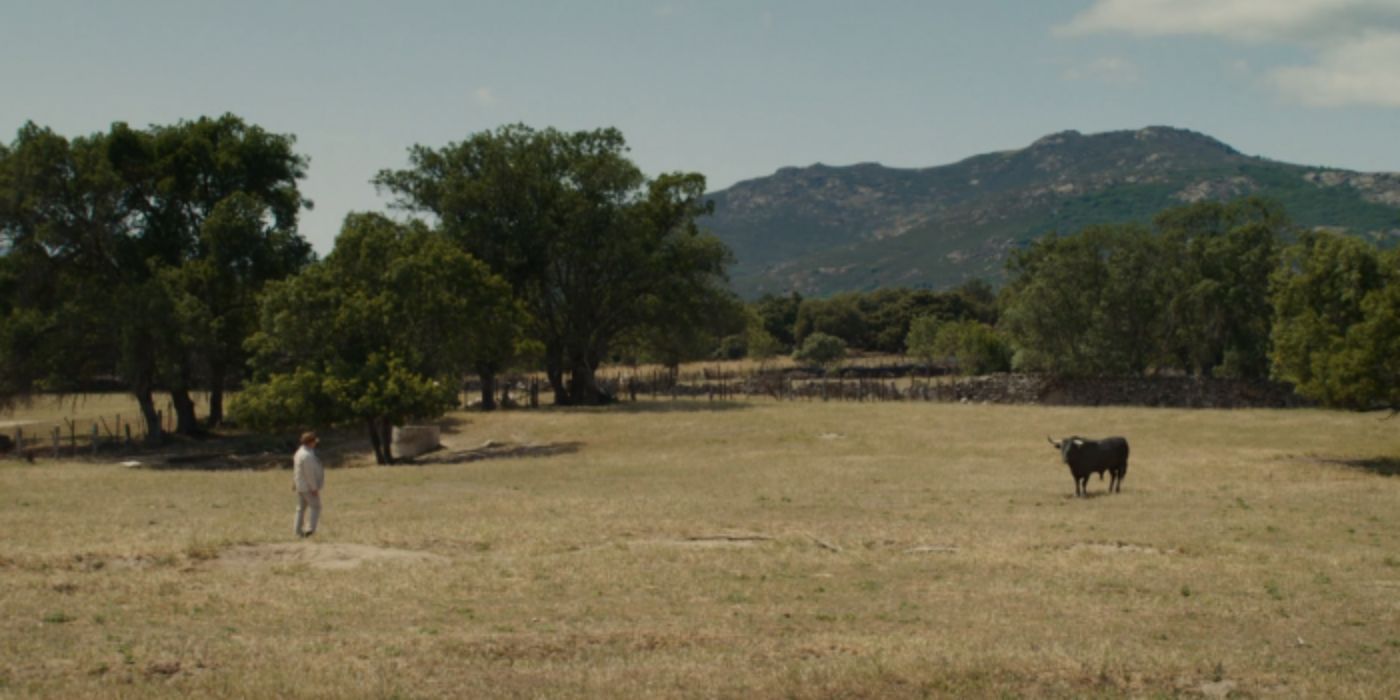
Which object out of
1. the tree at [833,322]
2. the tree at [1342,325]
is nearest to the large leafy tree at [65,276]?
the tree at [1342,325]

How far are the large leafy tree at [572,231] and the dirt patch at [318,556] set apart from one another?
1707 inches

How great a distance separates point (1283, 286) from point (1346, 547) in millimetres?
24885

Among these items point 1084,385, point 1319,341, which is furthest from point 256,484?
point 1084,385

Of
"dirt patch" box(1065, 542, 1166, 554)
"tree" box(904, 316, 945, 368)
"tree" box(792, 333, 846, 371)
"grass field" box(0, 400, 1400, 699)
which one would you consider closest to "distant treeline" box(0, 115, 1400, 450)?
"grass field" box(0, 400, 1400, 699)

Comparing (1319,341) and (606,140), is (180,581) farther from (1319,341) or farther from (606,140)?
(606,140)

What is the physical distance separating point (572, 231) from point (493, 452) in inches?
858

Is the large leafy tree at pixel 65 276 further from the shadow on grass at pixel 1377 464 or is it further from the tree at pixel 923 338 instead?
the tree at pixel 923 338

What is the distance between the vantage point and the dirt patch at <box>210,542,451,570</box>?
1755 cm

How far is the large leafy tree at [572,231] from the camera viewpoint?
64562 millimetres

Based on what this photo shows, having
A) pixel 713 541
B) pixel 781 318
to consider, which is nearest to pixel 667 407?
pixel 713 541

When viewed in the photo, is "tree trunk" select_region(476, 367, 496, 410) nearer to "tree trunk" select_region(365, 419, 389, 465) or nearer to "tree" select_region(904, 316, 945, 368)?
"tree trunk" select_region(365, 419, 389, 465)

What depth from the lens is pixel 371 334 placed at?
44.7 meters

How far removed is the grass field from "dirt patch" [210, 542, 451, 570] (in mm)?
84

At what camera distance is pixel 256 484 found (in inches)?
1305
